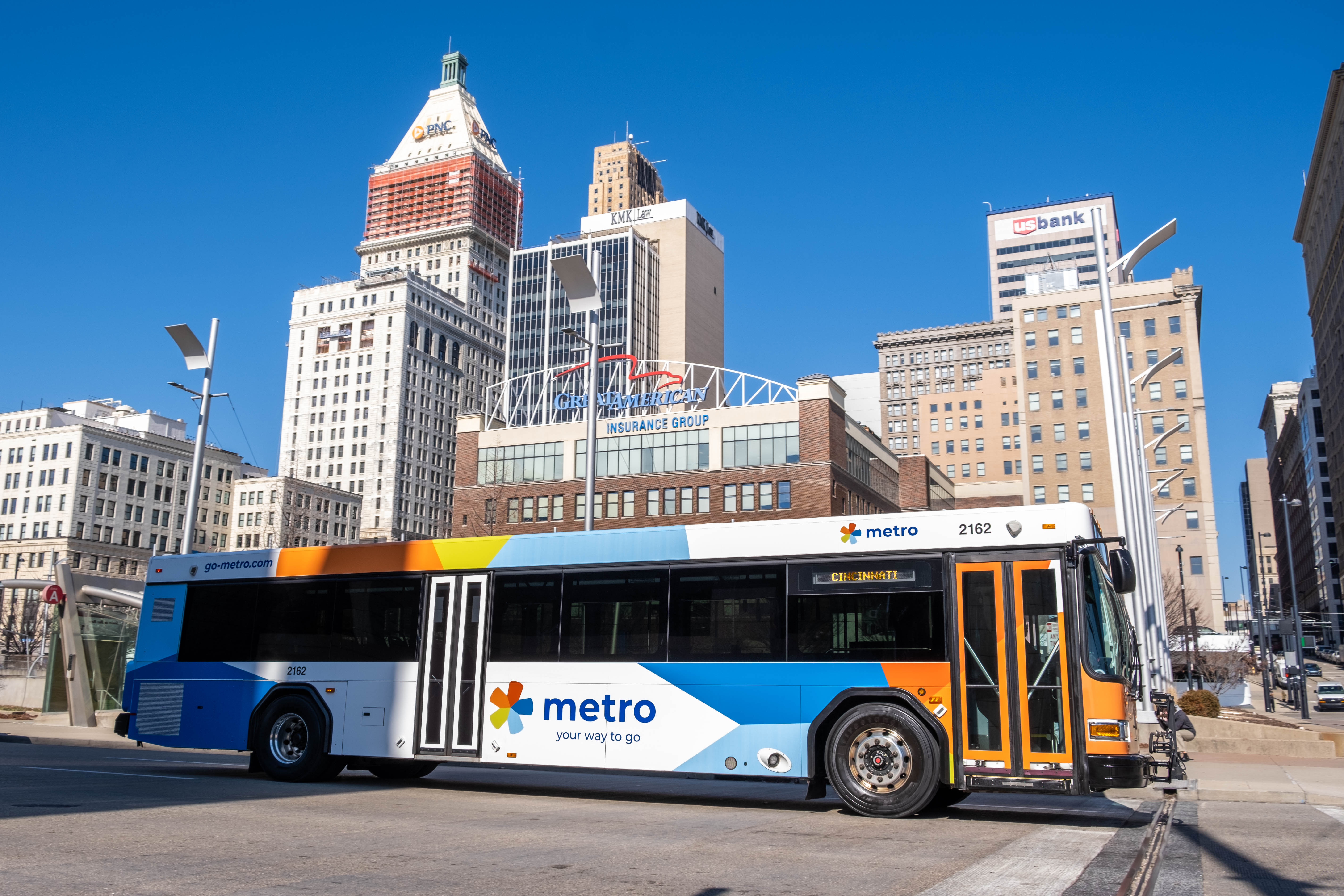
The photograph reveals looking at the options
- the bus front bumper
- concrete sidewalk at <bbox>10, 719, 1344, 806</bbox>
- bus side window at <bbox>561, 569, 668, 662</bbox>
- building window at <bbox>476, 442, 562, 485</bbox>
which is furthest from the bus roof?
building window at <bbox>476, 442, 562, 485</bbox>

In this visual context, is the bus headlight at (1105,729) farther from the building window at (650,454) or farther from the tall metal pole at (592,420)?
the building window at (650,454)

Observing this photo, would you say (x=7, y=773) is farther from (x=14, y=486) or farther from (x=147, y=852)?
(x=14, y=486)

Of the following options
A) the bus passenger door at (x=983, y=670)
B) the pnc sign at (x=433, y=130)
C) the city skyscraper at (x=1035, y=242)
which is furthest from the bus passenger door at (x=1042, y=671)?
the pnc sign at (x=433, y=130)

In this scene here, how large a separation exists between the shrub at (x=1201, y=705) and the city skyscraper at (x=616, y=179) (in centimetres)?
16394

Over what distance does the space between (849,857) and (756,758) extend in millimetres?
3727

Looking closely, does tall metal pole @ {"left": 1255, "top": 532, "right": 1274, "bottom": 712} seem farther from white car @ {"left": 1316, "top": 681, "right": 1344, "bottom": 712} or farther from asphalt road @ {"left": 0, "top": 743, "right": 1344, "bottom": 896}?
asphalt road @ {"left": 0, "top": 743, "right": 1344, "bottom": 896}

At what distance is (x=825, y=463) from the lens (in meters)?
66.9

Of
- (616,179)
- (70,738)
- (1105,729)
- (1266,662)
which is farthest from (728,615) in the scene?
(616,179)

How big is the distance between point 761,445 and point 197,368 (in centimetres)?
4612

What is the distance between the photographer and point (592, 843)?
30.0ft

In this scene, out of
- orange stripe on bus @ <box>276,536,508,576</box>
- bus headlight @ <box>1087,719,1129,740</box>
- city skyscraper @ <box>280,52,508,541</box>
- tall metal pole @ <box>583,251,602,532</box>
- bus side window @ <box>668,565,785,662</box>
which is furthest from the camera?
city skyscraper @ <box>280,52,508,541</box>

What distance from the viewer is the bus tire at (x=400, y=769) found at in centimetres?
1561

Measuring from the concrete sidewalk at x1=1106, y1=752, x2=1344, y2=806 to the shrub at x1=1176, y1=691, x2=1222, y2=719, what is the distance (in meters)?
7.83

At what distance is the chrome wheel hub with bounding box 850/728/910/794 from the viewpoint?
11.5 m
